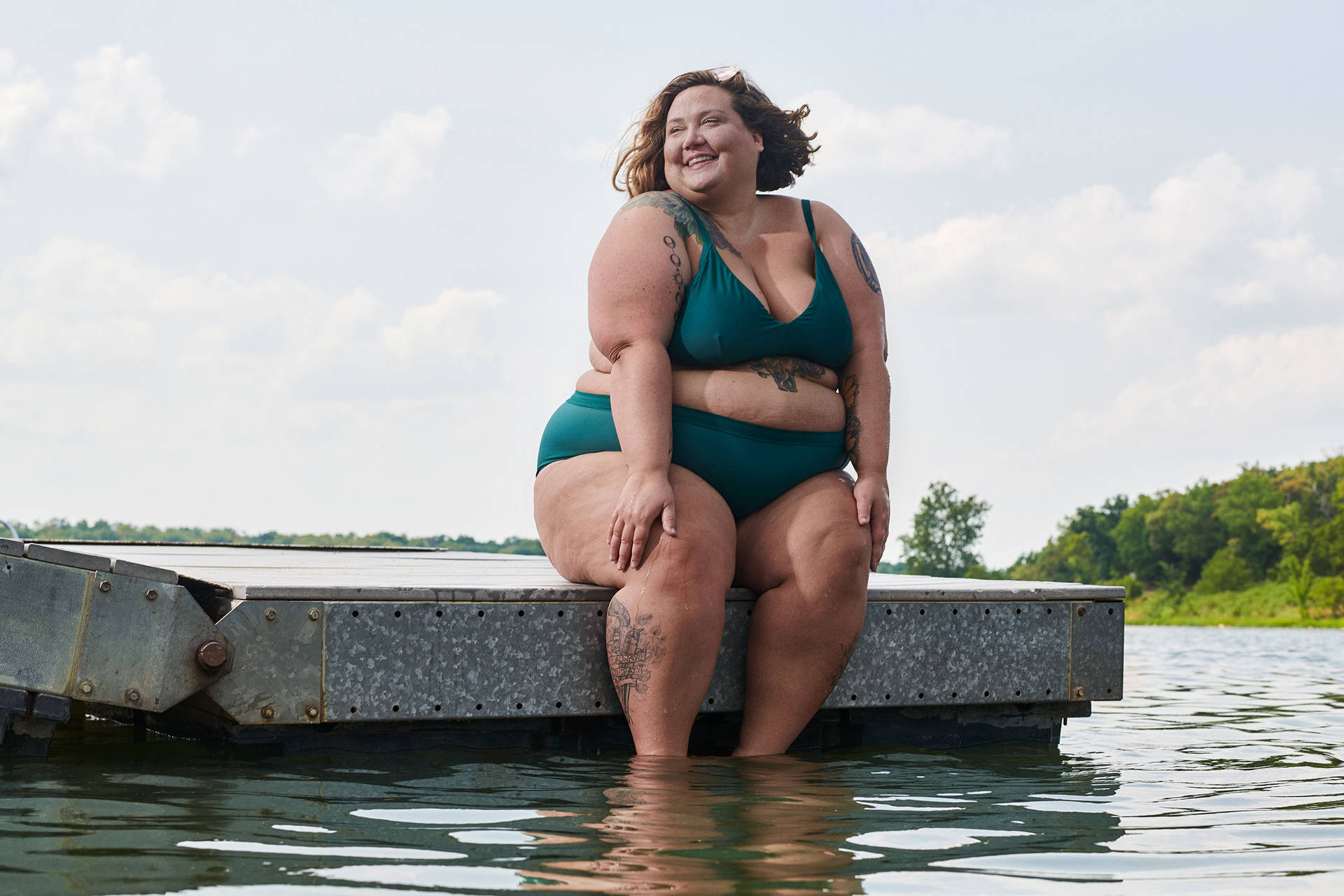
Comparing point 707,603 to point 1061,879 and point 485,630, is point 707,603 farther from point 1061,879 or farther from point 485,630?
point 1061,879

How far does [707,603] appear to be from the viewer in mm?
3467

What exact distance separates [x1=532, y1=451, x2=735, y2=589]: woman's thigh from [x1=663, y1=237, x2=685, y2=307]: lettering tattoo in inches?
18.9

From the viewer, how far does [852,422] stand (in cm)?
391

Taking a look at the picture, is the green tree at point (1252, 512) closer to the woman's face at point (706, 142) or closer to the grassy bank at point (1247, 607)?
the grassy bank at point (1247, 607)

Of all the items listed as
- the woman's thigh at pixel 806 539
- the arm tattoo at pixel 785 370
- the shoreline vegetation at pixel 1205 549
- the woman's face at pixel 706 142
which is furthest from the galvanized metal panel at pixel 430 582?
the shoreline vegetation at pixel 1205 549

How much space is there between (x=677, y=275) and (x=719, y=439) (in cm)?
48

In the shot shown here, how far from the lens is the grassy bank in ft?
185

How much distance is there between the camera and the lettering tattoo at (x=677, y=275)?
3.69m

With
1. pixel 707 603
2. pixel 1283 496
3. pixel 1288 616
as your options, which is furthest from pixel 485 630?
pixel 1283 496

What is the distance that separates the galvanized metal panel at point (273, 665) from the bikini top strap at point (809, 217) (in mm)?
1842

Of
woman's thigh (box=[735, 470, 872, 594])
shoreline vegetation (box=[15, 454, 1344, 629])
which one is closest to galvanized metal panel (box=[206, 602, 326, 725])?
woman's thigh (box=[735, 470, 872, 594])

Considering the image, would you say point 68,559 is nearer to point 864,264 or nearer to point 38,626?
point 38,626

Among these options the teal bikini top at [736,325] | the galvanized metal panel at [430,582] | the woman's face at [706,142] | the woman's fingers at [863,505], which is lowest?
the galvanized metal panel at [430,582]

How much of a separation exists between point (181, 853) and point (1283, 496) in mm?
78563
